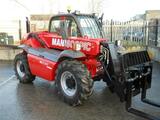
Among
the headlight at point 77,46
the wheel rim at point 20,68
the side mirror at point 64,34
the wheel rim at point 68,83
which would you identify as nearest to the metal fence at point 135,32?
the wheel rim at point 20,68

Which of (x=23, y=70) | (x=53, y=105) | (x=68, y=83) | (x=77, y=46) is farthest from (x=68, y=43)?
(x=23, y=70)

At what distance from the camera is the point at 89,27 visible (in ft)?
26.1

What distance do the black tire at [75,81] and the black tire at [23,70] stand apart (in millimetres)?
1987

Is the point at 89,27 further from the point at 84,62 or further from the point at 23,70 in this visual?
the point at 23,70

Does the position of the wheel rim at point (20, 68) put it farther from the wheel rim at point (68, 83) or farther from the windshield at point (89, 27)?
the windshield at point (89, 27)

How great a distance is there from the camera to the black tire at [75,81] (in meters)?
6.83

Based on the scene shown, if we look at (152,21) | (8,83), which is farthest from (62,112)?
(152,21)

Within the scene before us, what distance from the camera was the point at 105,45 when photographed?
705 centimetres

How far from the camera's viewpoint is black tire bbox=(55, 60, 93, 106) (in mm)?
6834

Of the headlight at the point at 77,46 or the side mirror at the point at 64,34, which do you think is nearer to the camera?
the headlight at the point at 77,46

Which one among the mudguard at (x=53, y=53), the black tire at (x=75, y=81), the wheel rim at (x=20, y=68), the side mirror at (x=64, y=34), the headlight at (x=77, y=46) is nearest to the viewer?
the black tire at (x=75, y=81)

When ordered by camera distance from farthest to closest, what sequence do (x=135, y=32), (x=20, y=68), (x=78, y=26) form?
1. (x=135, y=32)
2. (x=20, y=68)
3. (x=78, y=26)

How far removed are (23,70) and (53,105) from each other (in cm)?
277

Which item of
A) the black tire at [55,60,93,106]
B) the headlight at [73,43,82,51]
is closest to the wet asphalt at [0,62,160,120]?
the black tire at [55,60,93,106]
